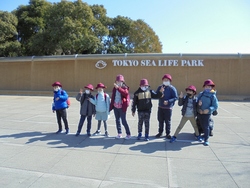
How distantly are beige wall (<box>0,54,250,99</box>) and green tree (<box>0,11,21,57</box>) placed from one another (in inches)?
77.1

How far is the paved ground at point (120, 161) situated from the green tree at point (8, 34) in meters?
16.4

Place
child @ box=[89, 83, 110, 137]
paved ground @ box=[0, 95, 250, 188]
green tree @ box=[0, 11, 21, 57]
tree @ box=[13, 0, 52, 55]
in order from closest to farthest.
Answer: paved ground @ box=[0, 95, 250, 188] < child @ box=[89, 83, 110, 137] < green tree @ box=[0, 11, 21, 57] < tree @ box=[13, 0, 52, 55]

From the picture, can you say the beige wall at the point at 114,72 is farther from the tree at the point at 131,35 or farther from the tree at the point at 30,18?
the tree at the point at 131,35

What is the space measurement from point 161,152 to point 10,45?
20990mm

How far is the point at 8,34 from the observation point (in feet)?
62.1

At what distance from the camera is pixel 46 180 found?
3.08m

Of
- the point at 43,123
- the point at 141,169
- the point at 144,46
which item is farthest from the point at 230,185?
the point at 144,46

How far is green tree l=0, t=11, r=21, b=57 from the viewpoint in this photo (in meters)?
18.3

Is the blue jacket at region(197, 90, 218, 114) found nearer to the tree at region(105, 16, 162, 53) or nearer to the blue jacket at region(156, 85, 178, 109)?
the blue jacket at region(156, 85, 178, 109)

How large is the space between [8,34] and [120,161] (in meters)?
20.3

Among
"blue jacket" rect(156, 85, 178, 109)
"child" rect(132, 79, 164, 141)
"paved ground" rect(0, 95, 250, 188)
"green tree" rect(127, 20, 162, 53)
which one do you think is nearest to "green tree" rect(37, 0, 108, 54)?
"green tree" rect(127, 20, 162, 53)

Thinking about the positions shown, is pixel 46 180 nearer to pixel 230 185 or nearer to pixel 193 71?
pixel 230 185

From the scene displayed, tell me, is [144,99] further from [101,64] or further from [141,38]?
[141,38]

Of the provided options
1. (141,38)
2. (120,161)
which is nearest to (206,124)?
(120,161)
